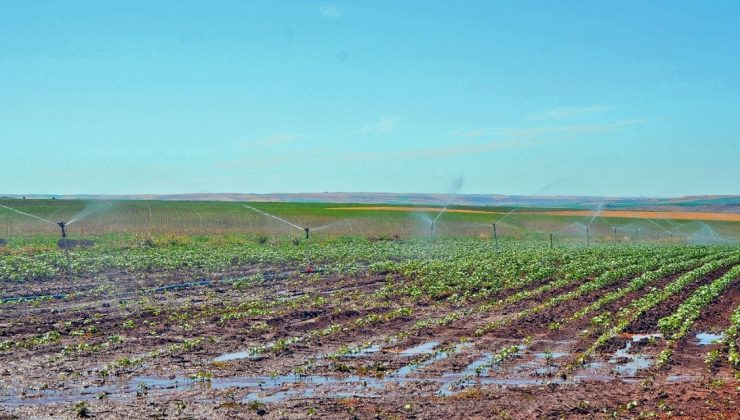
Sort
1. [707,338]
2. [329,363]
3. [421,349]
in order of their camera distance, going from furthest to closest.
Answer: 1. [707,338]
2. [421,349]
3. [329,363]

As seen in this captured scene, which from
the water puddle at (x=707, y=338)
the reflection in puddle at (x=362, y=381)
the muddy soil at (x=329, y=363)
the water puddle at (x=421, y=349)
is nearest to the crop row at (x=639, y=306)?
the muddy soil at (x=329, y=363)

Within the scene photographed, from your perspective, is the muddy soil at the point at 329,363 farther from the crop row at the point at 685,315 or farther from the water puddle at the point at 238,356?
the crop row at the point at 685,315

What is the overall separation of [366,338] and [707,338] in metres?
6.32

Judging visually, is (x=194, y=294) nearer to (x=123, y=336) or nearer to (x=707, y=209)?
(x=123, y=336)

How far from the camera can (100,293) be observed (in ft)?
72.8

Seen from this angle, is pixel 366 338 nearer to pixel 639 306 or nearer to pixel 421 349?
pixel 421 349

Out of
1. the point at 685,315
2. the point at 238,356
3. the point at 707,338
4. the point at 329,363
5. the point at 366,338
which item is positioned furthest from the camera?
the point at 685,315

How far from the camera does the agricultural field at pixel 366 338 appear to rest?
32.5 feet

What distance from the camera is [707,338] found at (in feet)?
49.1

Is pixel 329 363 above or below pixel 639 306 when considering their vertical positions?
above

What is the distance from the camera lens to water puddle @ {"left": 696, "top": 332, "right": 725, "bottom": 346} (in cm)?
1431

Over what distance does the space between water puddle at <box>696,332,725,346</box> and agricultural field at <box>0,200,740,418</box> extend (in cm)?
7

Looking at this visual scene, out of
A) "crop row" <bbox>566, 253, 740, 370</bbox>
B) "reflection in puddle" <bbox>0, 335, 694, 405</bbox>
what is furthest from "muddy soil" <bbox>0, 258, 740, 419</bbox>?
"crop row" <bbox>566, 253, 740, 370</bbox>

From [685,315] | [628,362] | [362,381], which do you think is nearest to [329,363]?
[362,381]
